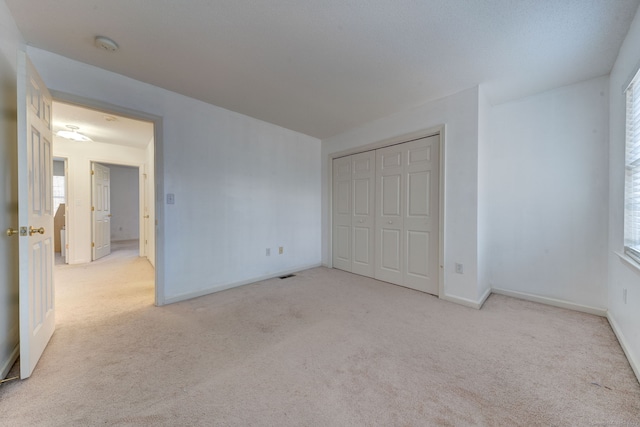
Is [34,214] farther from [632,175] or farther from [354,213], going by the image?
[632,175]

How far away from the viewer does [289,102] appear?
10.0 ft

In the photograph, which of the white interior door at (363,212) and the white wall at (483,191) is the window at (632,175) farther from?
the white interior door at (363,212)

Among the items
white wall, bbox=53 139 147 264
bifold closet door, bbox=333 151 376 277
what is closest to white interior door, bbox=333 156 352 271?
bifold closet door, bbox=333 151 376 277

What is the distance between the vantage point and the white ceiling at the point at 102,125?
3328 mm

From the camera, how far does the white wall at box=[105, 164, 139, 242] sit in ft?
25.4

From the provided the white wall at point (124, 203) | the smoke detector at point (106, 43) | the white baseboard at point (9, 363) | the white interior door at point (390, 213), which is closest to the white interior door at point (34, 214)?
the white baseboard at point (9, 363)

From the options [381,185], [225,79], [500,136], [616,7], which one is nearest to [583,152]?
[500,136]

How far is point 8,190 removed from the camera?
1678 millimetres

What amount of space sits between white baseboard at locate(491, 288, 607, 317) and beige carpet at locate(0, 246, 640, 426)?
111 mm

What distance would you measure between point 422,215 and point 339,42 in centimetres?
220

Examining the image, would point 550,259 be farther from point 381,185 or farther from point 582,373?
point 381,185

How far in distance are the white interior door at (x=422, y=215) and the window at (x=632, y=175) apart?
1.47 m

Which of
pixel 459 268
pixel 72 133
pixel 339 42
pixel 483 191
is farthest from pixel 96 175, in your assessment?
pixel 483 191

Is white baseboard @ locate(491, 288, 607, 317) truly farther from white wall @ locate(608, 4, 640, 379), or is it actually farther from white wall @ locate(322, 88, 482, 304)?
white wall @ locate(322, 88, 482, 304)
